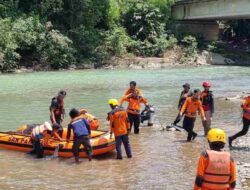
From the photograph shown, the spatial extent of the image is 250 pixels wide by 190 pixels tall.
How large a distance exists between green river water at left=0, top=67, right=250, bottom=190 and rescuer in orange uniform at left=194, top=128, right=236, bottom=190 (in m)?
2.82

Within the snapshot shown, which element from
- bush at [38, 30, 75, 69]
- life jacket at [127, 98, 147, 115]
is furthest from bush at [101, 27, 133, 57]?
life jacket at [127, 98, 147, 115]

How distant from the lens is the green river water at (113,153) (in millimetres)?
9758

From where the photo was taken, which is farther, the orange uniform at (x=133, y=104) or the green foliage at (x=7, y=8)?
the green foliage at (x=7, y=8)

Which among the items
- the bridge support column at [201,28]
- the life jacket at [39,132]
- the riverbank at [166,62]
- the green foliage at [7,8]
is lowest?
the life jacket at [39,132]

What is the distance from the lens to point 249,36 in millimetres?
58156

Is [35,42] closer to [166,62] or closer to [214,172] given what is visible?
[166,62]

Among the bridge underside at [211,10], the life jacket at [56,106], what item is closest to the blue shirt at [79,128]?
the life jacket at [56,106]

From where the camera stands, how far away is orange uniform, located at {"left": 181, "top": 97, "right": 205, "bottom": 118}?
13.1 meters

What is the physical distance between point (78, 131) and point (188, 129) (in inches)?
140

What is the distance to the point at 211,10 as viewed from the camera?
47438 mm

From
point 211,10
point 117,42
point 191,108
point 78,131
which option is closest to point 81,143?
point 78,131

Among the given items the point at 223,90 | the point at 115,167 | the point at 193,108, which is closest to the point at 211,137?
the point at 115,167

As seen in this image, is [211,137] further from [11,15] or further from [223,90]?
[11,15]

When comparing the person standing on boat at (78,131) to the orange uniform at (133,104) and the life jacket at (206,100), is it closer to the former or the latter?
the orange uniform at (133,104)
